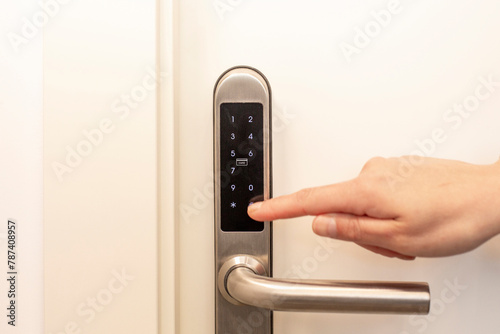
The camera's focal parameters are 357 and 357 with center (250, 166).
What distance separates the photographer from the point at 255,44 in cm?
38

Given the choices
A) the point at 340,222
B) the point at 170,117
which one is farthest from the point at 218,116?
the point at 340,222

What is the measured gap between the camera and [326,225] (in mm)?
299

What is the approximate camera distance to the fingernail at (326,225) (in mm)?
299

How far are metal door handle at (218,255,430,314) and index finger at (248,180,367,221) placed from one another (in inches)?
2.4

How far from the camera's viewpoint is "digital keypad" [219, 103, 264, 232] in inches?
13.4

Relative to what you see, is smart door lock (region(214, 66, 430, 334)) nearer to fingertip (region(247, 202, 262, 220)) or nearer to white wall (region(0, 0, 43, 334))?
fingertip (region(247, 202, 262, 220))

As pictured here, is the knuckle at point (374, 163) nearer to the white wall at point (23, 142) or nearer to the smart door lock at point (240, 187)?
the smart door lock at point (240, 187)

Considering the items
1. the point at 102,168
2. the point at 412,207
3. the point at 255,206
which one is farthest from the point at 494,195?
the point at 102,168

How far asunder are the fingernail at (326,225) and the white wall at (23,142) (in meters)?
0.27

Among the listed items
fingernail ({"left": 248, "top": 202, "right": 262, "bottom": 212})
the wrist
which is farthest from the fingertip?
the wrist

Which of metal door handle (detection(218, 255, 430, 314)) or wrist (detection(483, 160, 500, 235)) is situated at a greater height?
wrist (detection(483, 160, 500, 235))

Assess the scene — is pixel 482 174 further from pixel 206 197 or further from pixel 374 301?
pixel 206 197

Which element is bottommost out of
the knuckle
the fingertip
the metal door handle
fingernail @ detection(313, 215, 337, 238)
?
the metal door handle

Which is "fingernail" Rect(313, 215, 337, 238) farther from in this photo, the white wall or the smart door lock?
the white wall
